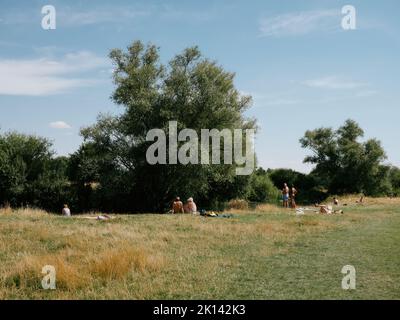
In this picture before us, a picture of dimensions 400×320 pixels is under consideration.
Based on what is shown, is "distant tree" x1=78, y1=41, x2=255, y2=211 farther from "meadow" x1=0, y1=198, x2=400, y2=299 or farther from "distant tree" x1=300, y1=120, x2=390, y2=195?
"distant tree" x1=300, y1=120, x2=390, y2=195

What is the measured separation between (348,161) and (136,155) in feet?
132

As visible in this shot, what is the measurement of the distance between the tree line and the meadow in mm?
20531

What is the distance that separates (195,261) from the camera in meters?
13.6

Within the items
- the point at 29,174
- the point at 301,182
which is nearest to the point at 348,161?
the point at 301,182

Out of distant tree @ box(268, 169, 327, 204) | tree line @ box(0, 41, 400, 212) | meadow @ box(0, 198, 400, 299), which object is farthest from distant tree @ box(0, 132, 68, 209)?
distant tree @ box(268, 169, 327, 204)

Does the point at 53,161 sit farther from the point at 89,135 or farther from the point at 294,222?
the point at 294,222

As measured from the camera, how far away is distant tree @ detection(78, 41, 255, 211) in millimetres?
41188

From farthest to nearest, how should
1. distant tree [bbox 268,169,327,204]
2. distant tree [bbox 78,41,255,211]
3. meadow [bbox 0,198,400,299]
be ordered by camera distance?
distant tree [bbox 268,169,327,204] < distant tree [bbox 78,41,255,211] < meadow [bbox 0,198,400,299]

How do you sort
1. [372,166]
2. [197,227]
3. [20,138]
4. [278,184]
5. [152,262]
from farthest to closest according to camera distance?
[278,184], [372,166], [20,138], [197,227], [152,262]

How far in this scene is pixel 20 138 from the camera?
46219 millimetres

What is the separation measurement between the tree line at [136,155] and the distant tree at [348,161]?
2742 cm

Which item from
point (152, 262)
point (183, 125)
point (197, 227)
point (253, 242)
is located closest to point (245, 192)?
point (183, 125)

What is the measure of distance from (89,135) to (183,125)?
9.31 m
